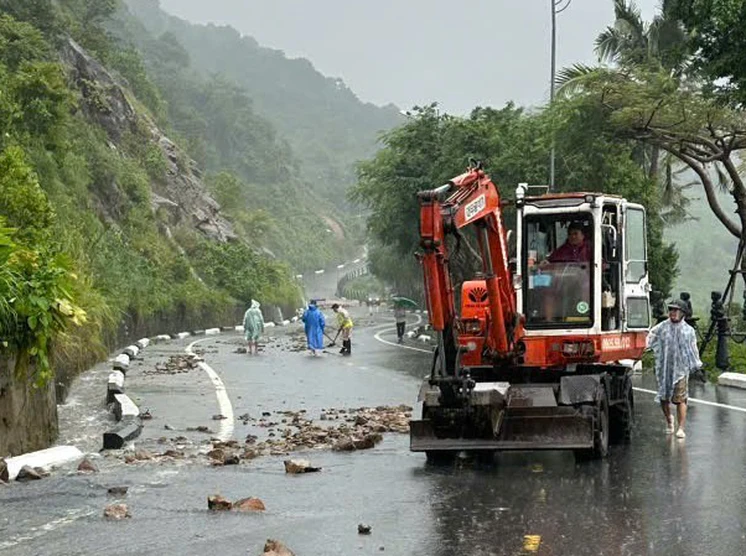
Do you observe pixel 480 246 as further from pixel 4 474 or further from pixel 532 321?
pixel 4 474

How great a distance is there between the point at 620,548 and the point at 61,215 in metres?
28.9

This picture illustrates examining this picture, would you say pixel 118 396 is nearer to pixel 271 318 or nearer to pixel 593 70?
pixel 593 70

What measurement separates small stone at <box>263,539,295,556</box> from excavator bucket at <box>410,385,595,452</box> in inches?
166

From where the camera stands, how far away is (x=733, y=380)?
877 inches

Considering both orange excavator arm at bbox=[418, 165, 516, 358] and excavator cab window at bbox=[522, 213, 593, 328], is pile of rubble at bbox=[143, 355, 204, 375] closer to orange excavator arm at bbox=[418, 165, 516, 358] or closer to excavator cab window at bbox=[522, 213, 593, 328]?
excavator cab window at bbox=[522, 213, 593, 328]

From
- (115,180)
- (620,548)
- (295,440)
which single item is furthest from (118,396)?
(115,180)

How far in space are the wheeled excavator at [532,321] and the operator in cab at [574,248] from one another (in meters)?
0.01

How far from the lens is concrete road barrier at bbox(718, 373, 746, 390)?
22.0m

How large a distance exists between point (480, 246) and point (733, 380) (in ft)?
38.1

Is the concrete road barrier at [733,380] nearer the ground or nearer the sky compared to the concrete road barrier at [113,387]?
nearer the ground

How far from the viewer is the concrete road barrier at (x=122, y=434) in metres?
13.8

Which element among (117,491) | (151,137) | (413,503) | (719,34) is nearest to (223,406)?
(117,491)

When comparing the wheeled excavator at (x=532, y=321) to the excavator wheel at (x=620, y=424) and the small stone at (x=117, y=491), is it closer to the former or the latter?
the excavator wheel at (x=620, y=424)

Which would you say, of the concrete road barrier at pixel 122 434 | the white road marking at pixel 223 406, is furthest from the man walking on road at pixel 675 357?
the concrete road barrier at pixel 122 434
